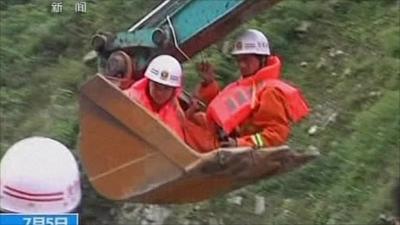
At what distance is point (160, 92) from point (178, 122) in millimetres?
190

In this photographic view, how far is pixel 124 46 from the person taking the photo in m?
8.21

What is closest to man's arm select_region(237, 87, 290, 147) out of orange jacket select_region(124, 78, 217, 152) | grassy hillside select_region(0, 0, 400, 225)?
orange jacket select_region(124, 78, 217, 152)

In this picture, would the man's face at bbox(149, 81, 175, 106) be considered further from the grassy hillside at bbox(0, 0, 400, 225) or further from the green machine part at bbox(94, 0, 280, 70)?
A: the grassy hillside at bbox(0, 0, 400, 225)

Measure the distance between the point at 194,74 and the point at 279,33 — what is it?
1.26 meters

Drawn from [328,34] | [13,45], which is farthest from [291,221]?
[13,45]

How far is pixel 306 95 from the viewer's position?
37.7 ft

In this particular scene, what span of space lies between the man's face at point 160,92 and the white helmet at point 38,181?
270 cm

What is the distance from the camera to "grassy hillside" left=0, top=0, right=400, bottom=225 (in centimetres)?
1041

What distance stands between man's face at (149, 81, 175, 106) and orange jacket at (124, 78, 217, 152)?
0.03 meters

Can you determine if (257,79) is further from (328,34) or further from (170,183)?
(328,34)

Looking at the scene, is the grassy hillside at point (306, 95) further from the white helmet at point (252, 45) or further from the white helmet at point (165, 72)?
the white helmet at point (165, 72)

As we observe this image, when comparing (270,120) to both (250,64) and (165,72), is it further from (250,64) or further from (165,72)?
(165,72)

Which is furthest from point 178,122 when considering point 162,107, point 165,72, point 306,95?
point 306,95

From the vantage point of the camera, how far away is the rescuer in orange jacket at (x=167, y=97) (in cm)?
779
